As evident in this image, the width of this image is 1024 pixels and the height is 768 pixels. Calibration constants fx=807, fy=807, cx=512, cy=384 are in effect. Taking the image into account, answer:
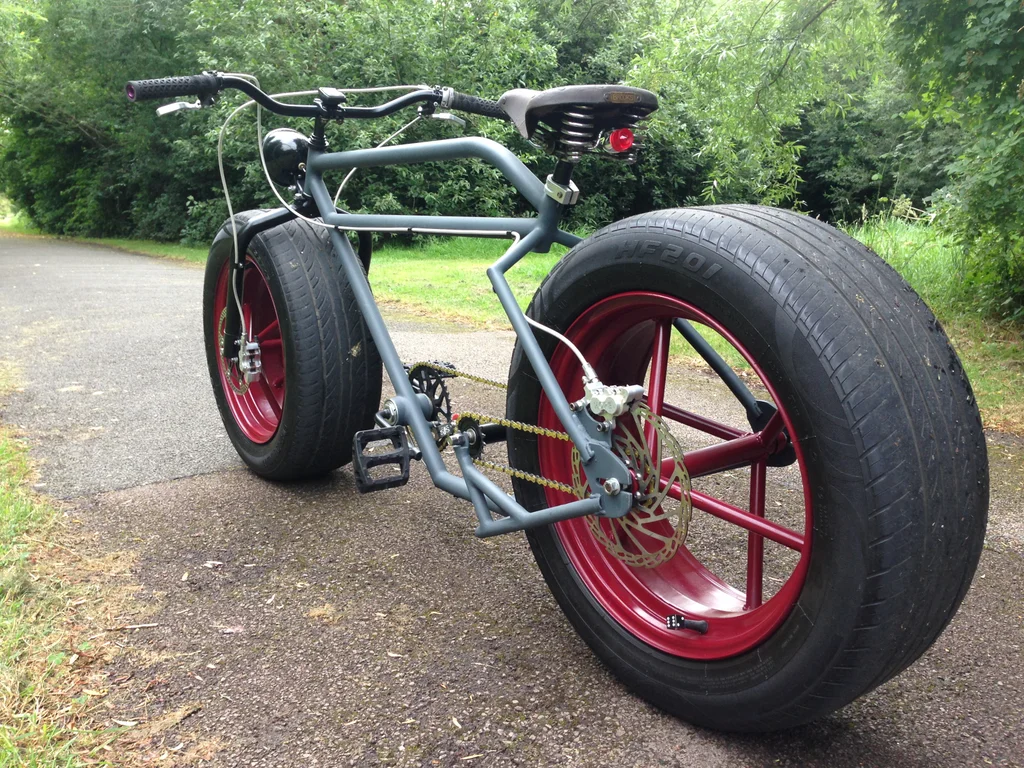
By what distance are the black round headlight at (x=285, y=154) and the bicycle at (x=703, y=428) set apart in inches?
4.5

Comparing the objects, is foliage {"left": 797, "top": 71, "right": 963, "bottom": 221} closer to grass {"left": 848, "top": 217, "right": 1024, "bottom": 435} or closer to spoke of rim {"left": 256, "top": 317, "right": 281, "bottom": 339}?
grass {"left": 848, "top": 217, "right": 1024, "bottom": 435}

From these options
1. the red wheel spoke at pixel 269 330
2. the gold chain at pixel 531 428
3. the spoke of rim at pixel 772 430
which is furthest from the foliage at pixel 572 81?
the red wheel spoke at pixel 269 330

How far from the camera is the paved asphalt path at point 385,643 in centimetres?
183

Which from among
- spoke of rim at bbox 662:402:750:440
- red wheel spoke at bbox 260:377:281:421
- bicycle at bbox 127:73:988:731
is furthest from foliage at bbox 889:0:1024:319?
red wheel spoke at bbox 260:377:281:421

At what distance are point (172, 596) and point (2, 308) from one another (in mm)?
7613

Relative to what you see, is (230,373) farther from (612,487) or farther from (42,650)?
(612,487)

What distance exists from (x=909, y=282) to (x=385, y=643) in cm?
565

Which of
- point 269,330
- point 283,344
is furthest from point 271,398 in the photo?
point 283,344

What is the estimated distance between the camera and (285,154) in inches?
121

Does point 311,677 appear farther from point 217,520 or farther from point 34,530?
point 34,530

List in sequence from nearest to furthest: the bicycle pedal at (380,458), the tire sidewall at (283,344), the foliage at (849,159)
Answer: the bicycle pedal at (380,458)
the tire sidewall at (283,344)
the foliage at (849,159)

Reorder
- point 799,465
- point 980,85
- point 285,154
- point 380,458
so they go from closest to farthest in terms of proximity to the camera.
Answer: point 799,465 < point 380,458 < point 285,154 < point 980,85

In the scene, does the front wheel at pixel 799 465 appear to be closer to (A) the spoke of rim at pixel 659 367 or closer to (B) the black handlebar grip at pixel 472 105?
(A) the spoke of rim at pixel 659 367

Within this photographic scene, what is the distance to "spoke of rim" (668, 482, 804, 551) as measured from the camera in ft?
5.74
